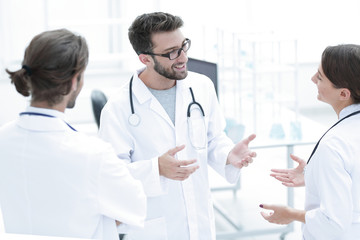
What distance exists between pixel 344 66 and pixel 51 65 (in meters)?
0.82

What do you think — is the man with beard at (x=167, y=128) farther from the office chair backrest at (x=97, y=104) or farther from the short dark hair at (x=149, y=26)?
the office chair backrest at (x=97, y=104)

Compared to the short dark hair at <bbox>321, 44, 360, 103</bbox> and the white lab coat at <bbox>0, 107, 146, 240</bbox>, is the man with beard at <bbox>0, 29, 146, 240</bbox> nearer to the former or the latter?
the white lab coat at <bbox>0, 107, 146, 240</bbox>

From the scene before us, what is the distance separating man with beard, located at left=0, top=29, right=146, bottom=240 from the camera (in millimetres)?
1364

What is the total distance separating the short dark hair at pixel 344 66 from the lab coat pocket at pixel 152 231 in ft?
2.67

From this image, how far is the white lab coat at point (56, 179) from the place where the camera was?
1.38 meters

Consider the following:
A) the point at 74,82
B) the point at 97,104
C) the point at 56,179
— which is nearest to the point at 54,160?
the point at 56,179

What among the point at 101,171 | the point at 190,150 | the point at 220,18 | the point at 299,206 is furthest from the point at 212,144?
the point at 220,18

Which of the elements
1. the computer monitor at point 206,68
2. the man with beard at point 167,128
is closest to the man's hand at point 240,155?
the man with beard at point 167,128

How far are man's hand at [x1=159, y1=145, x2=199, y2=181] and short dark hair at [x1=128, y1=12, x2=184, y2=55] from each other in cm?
45

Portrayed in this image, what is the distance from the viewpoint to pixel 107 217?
1.51m

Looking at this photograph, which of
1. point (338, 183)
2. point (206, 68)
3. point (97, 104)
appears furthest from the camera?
point (97, 104)

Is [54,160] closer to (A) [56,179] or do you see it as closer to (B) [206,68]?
(A) [56,179]

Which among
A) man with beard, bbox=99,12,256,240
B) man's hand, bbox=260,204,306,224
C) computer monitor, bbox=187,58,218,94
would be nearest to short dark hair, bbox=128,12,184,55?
man with beard, bbox=99,12,256,240

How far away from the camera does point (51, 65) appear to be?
1.34 m
